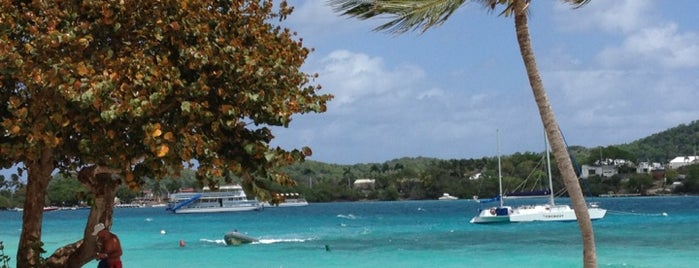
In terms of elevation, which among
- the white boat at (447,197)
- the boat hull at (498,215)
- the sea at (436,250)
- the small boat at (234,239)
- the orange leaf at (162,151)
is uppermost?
the white boat at (447,197)

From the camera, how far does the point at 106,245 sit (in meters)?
12.0

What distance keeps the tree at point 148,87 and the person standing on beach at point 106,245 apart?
4.91 feet

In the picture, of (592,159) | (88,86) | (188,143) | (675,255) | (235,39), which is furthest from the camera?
(592,159)

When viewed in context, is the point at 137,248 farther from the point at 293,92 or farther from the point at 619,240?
the point at 293,92

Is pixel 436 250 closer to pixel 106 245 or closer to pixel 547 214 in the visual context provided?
pixel 547 214

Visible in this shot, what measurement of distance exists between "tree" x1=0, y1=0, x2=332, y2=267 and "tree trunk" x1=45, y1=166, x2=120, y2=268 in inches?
22.0

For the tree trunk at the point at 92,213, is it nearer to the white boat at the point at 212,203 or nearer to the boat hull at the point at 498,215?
the boat hull at the point at 498,215

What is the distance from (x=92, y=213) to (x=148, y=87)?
3.39 meters

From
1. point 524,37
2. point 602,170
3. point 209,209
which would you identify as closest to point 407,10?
point 524,37

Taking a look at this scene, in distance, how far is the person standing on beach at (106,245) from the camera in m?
11.8

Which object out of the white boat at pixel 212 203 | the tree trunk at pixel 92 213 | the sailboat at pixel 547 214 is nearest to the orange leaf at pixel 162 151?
the tree trunk at pixel 92 213

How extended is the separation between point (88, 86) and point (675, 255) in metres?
31.3

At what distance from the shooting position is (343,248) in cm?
4328

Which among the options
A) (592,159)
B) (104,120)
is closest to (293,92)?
(104,120)
